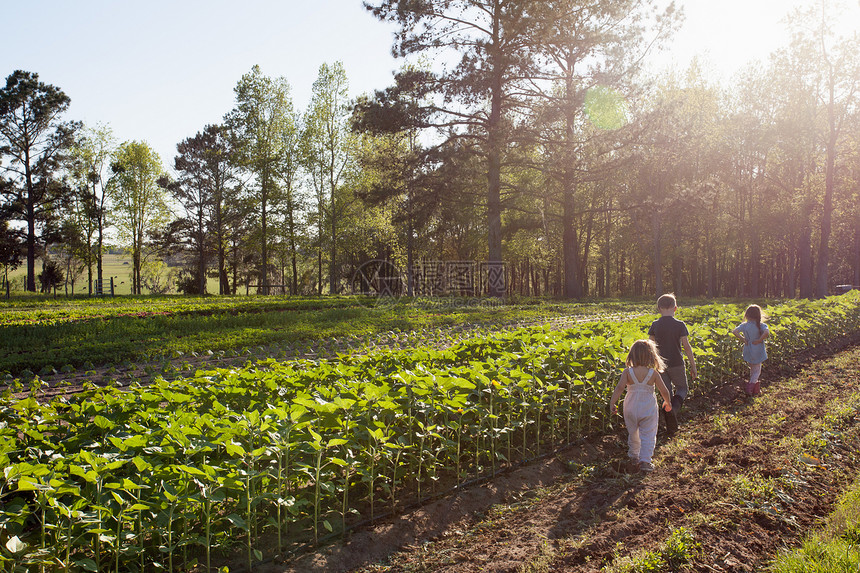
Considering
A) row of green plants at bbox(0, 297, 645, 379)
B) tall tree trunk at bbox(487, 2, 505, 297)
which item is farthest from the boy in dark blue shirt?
tall tree trunk at bbox(487, 2, 505, 297)

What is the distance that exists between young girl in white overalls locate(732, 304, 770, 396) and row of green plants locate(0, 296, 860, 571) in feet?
9.68

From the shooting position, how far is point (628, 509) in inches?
161

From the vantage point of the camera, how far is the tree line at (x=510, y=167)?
1998 centimetres

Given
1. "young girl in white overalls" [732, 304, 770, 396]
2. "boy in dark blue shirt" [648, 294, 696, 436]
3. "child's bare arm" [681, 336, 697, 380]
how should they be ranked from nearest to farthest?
1. "child's bare arm" [681, 336, 697, 380]
2. "boy in dark blue shirt" [648, 294, 696, 436]
3. "young girl in white overalls" [732, 304, 770, 396]

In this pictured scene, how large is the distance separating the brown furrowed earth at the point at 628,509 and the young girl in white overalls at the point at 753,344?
1.68m

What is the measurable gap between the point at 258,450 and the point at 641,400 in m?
3.74

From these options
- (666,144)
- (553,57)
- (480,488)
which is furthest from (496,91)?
(480,488)

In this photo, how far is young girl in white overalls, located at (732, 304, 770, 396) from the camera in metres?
7.93

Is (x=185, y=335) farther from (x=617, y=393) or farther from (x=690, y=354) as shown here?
(x=690, y=354)

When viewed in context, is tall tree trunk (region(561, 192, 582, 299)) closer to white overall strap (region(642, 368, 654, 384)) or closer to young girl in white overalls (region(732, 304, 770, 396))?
young girl in white overalls (region(732, 304, 770, 396))

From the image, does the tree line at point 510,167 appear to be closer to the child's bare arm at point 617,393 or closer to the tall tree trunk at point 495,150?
the tall tree trunk at point 495,150

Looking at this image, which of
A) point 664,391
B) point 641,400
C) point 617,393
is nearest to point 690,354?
point 664,391

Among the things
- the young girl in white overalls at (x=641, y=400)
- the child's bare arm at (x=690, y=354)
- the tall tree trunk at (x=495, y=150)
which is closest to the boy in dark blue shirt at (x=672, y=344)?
the child's bare arm at (x=690, y=354)

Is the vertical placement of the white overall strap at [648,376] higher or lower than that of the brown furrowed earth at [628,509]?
higher
